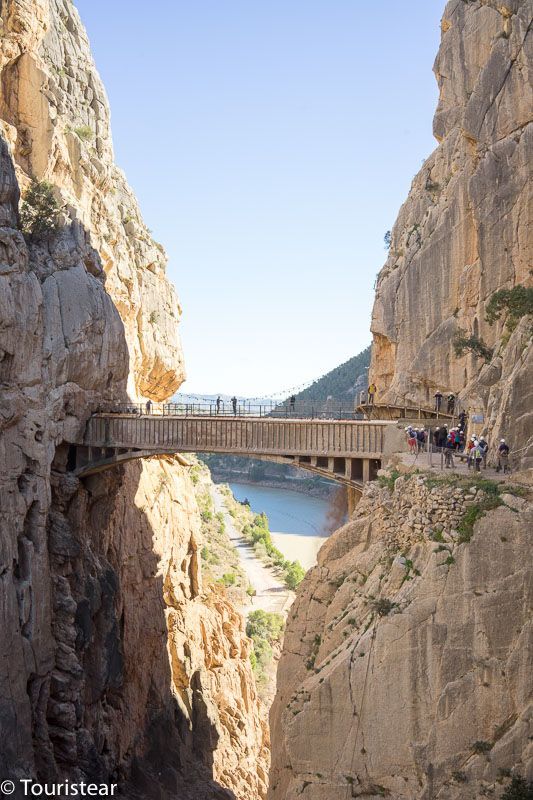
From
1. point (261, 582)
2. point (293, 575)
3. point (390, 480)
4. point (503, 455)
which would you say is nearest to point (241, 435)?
point (390, 480)

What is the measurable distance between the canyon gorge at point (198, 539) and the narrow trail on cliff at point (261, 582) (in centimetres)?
1526

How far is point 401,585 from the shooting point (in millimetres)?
17156

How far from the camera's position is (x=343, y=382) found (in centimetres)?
11219

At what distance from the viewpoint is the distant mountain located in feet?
346

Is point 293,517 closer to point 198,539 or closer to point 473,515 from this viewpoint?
point 198,539

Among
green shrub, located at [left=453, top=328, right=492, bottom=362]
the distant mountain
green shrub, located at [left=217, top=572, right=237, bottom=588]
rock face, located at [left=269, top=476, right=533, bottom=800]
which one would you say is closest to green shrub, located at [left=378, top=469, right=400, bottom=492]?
rock face, located at [left=269, top=476, right=533, bottom=800]

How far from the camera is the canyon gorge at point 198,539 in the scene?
16125 mm

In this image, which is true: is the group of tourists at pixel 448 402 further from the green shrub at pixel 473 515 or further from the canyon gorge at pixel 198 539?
the green shrub at pixel 473 515

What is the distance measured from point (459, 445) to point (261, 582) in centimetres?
5109

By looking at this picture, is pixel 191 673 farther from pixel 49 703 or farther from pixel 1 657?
pixel 1 657

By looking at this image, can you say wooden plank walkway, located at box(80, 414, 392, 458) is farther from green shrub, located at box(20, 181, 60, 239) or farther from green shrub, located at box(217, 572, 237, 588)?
green shrub, located at box(217, 572, 237, 588)

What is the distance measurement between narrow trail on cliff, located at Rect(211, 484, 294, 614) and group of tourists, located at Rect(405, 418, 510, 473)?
41.0 metres

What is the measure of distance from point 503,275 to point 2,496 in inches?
758

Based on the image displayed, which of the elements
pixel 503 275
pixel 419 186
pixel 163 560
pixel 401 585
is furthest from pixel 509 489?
pixel 163 560
